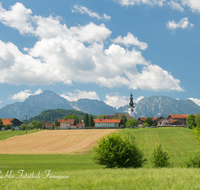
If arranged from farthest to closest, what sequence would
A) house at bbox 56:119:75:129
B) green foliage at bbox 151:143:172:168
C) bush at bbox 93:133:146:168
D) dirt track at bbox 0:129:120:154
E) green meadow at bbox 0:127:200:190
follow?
house at bbox 56:119:75:129
dirt track at bbox 0:129:120:154
green foliage at bbox 151:143:172:168
bush at bbox 93:133:146:168
green meadow at bbox 0:127:200:190

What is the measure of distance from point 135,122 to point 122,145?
402ft

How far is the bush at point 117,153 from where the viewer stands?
29.6 m

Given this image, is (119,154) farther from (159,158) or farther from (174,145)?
(174,145)

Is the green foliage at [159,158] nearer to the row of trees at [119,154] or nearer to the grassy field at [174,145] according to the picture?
the row of trees at [119,154]

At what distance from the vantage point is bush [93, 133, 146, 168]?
2961 cm

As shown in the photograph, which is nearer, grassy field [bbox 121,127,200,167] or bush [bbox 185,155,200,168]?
bush [bbox 185,155,200,168]

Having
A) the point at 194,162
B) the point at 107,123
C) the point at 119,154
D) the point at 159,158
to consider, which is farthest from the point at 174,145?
the point at 107,123

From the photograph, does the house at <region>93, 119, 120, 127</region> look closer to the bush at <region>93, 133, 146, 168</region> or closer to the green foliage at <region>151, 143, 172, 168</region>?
the green foliage at <region>151, 143, 172, 168</region>

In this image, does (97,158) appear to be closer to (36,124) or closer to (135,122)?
(135,122)

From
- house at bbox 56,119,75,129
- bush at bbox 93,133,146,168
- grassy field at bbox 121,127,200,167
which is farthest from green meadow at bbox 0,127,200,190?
house at bbox 56,119,75,129

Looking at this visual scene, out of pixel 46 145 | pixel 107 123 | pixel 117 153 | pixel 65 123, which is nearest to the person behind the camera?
pixel 117 153

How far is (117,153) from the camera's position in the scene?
29562 mm

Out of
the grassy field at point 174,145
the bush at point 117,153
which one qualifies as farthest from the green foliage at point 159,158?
the bush at point 117,153

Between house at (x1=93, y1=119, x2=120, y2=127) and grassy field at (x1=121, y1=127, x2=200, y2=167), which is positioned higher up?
house at (x1=93, y1=119, x2=120, y2=127)
